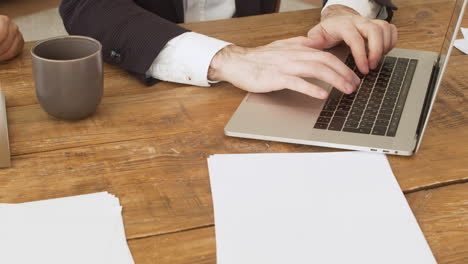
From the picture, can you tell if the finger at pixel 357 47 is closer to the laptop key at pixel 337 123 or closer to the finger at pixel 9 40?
the laptop key at pixel 337 123

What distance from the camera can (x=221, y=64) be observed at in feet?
3.30

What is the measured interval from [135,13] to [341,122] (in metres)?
0.49

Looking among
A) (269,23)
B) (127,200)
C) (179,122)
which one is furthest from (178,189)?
(269,23)

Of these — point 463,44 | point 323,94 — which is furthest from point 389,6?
point 323,94

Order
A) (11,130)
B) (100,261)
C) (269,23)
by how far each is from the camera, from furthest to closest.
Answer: (269,23) < (11,130) < (100,261)

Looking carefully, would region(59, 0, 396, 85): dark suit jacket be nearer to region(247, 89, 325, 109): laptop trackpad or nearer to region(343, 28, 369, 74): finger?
region(247, 89, 325, 109): laptop trackpad

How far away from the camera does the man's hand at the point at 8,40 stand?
3.47 ft

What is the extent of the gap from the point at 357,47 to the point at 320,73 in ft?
0.57

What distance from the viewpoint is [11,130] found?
86 cm

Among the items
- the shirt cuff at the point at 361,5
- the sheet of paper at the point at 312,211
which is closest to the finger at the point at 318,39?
the shirt cuff at the point at 361,5

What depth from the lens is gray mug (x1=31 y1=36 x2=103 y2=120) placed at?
811 millimetres

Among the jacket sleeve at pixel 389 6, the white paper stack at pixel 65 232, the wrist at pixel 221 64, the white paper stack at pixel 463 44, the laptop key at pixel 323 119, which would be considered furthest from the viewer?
the jacket sleeve at pixel 389 6

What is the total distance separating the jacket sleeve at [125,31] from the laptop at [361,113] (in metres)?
0.22

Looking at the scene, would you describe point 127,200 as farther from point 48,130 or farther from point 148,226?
point 48,130
